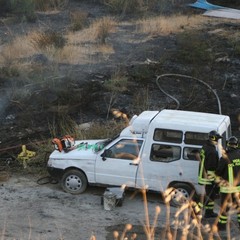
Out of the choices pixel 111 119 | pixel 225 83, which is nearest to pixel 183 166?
pixel 111 119

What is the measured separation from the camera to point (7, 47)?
19766 mm

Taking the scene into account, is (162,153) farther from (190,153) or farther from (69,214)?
(69,214)

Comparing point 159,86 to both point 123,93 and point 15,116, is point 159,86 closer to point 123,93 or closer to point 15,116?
point 123,93

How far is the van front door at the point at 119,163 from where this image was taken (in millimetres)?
9992

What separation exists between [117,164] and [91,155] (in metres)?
0.59

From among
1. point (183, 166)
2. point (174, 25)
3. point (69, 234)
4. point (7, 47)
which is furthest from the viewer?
point (174, 25)

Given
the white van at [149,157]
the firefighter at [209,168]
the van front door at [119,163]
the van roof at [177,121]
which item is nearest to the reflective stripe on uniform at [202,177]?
the firefighter at [209,168]

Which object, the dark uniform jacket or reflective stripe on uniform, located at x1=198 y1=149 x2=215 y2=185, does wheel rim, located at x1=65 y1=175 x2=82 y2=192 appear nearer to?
reflective stripe on uniform, located at x1=198 y1=149 x2=215 y2=185

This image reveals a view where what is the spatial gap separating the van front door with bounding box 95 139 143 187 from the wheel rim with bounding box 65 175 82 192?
0.49 m

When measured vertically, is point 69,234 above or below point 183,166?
below

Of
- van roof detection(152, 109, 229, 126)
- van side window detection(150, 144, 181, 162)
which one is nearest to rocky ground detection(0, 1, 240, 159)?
van roof detection(152, 109, 229, 126)

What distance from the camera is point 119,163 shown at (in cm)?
1005

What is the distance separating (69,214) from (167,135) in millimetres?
2367

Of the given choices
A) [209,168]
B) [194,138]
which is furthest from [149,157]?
[209,168]
